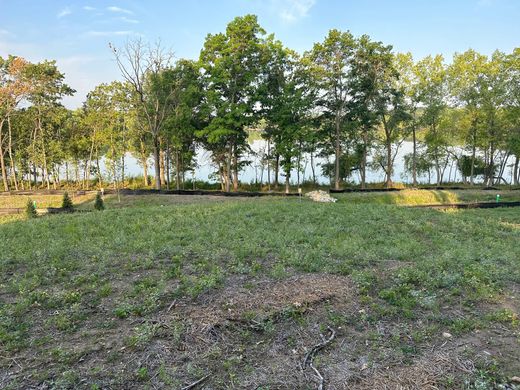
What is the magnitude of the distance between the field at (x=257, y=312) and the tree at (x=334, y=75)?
20.6m

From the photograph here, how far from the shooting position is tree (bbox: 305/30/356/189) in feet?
84.6

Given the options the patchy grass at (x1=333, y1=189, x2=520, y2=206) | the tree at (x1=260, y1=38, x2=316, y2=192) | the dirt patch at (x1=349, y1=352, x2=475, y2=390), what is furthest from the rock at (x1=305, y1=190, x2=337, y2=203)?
the dirt patch at (x1=349, y1=352, x2=475, y2=390)

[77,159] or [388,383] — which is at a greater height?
[77,159]

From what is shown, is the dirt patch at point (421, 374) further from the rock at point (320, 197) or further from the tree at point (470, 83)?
the tree at point (470, 83)

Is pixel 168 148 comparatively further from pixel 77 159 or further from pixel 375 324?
pixel 375 324

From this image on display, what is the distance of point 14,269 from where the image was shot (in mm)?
5801

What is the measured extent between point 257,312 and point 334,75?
25.2 m

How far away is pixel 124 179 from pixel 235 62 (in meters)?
17.3

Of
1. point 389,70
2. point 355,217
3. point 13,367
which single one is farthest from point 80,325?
point 389,70

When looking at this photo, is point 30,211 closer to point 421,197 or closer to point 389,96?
point 421,197

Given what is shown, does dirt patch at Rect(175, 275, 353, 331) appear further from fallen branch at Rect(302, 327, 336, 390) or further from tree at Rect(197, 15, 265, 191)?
tree at Rect(197, 15, 265, 191)

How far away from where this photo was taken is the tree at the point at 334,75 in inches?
1015

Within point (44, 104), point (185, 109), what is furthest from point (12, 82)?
point (185, 109)

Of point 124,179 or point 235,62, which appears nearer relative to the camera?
point 235,62
